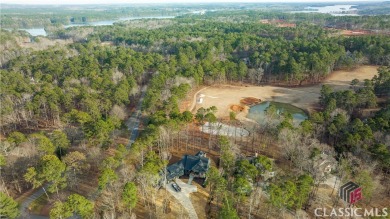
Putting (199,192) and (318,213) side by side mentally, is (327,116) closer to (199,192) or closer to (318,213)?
(318,213)

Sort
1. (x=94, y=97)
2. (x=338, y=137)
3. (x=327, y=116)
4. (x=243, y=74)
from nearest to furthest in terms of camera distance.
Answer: (x=338, y=137), (x=327, y=116), (x=94, y=97), (x=243, y=74)

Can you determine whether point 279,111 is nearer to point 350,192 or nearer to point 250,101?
point 250,101

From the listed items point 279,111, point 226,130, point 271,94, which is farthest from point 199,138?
point 271,94

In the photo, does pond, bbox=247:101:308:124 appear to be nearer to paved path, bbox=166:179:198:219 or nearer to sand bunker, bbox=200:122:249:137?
sand bunker, bbox=200:122:249:137

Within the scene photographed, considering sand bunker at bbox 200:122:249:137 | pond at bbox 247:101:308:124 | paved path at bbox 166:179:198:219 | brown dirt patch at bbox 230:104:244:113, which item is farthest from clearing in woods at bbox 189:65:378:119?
paved path at bbox 166:179:198:219

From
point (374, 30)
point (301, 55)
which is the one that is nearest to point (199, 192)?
point (301, 55)

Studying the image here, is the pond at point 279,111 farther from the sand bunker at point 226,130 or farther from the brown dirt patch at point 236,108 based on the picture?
the sand bunker at point 226,130
